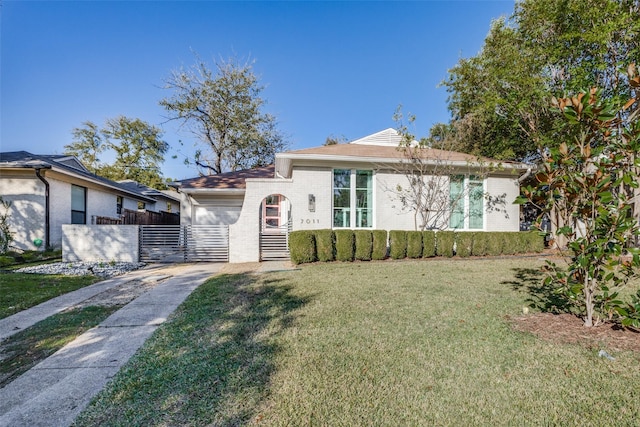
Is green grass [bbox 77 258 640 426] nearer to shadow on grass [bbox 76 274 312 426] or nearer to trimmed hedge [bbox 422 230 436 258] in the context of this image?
shadow on grass [bbox 76 274 312 426]

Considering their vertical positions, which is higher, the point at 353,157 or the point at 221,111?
the point at 221,111

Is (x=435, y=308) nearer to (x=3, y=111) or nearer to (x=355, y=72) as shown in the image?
(x=355, y=72)

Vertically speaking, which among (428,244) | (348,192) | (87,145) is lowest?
(428,244)

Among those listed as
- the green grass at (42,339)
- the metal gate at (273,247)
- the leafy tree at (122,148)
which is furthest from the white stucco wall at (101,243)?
the leafy tree at (122,148)

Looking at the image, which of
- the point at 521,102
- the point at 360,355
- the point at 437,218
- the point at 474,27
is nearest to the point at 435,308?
the point at 360,355

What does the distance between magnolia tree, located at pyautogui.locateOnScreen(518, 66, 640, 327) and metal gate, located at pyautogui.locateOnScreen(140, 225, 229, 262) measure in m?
9.41

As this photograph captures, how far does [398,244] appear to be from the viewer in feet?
33.4

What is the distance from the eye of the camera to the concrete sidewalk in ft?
7.37

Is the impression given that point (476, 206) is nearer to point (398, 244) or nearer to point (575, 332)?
point (398, 244)

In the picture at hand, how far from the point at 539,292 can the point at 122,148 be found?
39.6 meters

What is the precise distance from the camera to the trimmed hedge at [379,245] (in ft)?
32.9

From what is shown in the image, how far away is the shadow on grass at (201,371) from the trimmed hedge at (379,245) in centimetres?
556

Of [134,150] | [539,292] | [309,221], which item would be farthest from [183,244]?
[134,150]

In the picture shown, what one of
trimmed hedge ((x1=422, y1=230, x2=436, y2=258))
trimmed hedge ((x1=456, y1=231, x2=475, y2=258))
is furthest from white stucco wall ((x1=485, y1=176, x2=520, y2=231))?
trimmed hedge ((x1=422, y1=230, x2=436, y2=258))
